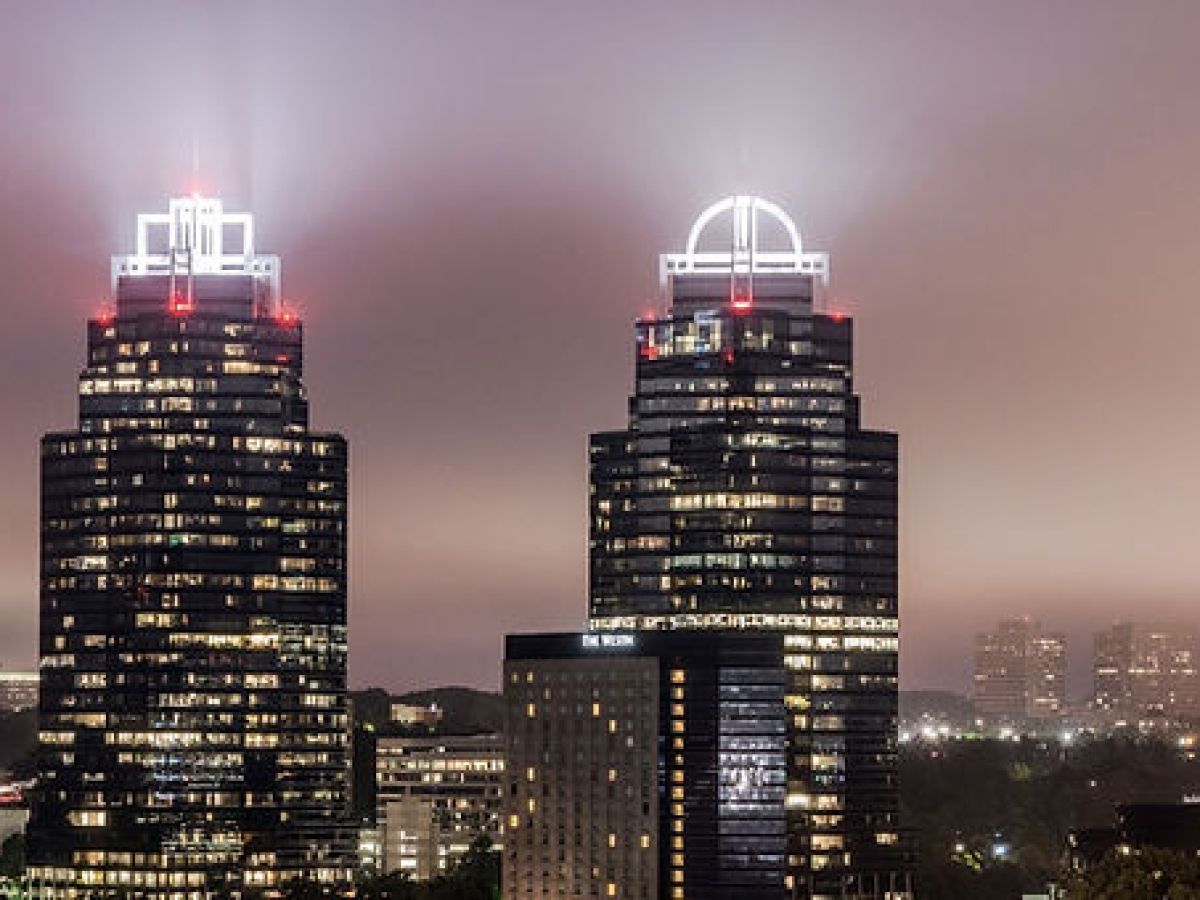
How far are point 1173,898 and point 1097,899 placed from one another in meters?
7.55

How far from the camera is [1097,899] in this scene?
200 meters

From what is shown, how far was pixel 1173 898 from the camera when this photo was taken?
632ft
